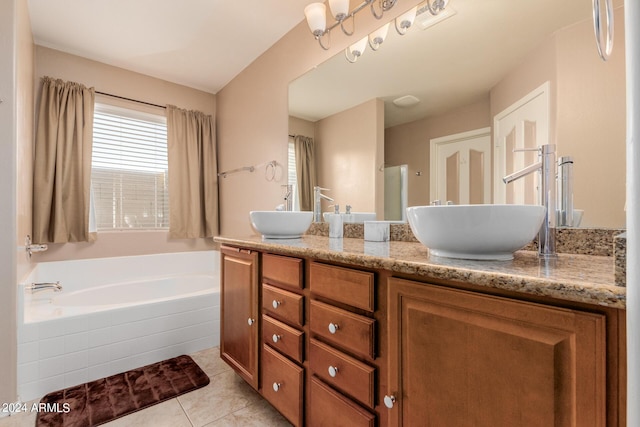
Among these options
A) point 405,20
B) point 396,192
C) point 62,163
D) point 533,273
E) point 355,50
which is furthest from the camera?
point 62,163

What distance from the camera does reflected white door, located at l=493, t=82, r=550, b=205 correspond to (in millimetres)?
1094

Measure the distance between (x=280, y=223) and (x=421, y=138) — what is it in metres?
0.89

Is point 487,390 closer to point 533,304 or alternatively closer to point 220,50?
point 533,304

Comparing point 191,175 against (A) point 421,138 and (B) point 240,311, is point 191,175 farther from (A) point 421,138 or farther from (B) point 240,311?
(A) point 421,138

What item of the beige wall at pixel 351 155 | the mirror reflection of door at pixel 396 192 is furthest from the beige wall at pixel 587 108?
the beige wall at pixel 351 155

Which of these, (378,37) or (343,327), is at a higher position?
(378,37)

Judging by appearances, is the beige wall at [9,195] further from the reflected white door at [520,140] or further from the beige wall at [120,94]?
the reflected white door at [520,140]

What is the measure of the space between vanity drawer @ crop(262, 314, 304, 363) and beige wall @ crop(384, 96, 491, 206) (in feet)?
2.85

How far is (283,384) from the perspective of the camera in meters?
1.31

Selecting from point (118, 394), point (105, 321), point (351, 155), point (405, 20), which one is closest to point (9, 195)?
point (105, 321)

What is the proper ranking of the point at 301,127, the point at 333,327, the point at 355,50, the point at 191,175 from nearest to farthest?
the point at 333,327, the point at 355,50, the point at 301,127, the point at 191,175

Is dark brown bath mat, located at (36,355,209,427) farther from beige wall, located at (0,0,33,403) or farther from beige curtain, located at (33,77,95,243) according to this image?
beige curtain, located at (33,77,95,243)

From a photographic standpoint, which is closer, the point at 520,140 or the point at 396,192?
the point at 520,140

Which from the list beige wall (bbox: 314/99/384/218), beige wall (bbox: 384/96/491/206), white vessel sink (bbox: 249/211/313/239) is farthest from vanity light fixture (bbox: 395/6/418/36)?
white vessel sink (bbox: 249/211/313/239)
